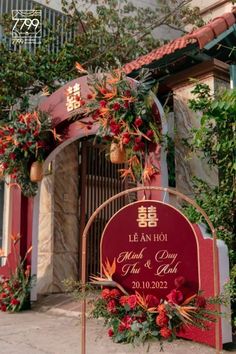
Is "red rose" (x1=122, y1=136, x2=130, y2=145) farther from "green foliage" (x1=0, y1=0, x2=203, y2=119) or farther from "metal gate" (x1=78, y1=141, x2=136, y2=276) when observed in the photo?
"metal gate" (x1=78, y1=141, x2=136, y2=276)

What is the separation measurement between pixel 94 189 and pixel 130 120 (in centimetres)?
372

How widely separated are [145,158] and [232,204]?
1.25 m

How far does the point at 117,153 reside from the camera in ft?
20.6

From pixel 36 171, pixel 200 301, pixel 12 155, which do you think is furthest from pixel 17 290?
pixel 200 301

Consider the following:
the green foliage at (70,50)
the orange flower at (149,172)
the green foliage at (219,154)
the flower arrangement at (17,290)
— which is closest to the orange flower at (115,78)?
the green foliage at (219,154)

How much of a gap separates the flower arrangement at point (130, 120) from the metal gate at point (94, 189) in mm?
3213

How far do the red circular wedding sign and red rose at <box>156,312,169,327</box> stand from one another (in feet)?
0.68

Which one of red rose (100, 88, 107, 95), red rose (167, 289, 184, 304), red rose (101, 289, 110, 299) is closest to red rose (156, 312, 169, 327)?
red rose (167, 289, 184, 304)

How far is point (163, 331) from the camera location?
3.93 meters

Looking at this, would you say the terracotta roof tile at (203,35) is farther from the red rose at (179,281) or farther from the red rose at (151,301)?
the red rose at (151,301)

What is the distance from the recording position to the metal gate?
940 centimetres

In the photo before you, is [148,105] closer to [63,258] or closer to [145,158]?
[145,158]

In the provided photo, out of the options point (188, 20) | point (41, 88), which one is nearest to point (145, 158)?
point (41, 88)

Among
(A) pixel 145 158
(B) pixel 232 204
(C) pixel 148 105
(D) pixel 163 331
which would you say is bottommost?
(D) pixel 163 331
